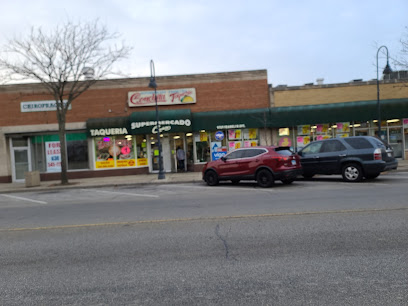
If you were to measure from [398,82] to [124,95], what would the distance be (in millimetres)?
17092

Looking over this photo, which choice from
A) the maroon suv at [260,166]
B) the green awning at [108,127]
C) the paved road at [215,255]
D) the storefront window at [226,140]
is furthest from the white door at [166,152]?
the paved road at [215,255]

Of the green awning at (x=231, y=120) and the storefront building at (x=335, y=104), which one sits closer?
the green awning at (x=231, y=120)

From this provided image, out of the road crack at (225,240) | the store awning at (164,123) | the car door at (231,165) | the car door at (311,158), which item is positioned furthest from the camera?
the store awning at (164,123)

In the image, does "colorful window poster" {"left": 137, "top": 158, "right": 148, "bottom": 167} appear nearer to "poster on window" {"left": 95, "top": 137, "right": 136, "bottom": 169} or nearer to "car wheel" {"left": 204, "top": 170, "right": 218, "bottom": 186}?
"poster on window" {"left": 95, "top": 137, "right": 136, "bottom": 169}

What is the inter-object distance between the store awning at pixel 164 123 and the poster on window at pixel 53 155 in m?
4.99

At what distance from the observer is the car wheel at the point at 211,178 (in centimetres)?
1474

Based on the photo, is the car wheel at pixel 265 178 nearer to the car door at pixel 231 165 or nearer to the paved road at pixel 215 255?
the car door at pixel 231 165

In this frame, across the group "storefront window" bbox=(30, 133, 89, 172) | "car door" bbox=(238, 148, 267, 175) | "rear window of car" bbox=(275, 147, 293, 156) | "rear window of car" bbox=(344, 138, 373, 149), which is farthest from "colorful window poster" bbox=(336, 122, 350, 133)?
"storefront window" bbox=(30, 133, 89, 172)

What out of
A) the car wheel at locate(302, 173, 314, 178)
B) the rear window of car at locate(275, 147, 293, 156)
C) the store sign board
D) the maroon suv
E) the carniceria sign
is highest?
the store sign board

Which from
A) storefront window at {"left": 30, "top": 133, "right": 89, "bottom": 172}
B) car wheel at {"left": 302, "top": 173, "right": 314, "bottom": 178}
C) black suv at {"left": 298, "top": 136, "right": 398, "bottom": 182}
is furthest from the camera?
storefront window at {"left": 30, "top": 133, "right": 89, "bottom": 172}

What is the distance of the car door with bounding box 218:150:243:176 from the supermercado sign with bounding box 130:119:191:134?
6.78 m

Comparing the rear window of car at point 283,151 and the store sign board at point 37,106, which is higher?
the store sign board at point 37,106

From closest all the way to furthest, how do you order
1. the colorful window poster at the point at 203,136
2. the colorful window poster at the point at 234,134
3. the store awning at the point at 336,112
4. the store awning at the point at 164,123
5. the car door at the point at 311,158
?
1. the car door at the point at 311,158
2. the store awning at the point at 336,112
3. the store awning at the point at 164,123
4. the colorful window poster at the point at 234,134
5. the colorful window poster at the point at 203,136

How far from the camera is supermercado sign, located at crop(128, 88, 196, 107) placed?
21531mm
